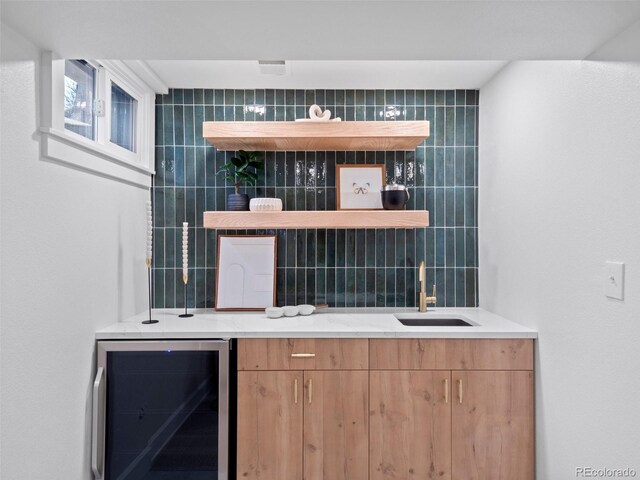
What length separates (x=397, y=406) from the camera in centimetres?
217

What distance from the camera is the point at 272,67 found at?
241cm

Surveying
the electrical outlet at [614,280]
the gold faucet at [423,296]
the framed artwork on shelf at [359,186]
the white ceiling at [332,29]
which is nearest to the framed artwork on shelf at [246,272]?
the framed artwork on shelf at [359,186]

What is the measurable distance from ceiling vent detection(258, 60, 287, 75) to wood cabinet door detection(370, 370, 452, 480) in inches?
63.6

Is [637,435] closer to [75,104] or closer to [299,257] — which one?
[299,257]

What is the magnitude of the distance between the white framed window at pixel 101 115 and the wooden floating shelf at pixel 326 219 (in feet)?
2.02

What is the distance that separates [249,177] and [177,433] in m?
1.46

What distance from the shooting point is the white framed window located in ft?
5.74

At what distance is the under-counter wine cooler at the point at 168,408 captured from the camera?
7.04 ft

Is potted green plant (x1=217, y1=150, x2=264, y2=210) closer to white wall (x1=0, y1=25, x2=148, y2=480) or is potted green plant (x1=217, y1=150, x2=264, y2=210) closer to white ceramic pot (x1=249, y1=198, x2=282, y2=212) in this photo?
white ceramic pot (x1=249, y1=198, x2=282, y2=212)

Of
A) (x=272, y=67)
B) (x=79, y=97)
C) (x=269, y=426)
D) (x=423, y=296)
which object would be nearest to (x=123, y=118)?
(x=79, y=97)

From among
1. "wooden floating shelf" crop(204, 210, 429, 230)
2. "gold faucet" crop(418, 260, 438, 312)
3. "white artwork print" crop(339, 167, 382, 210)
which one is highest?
"white artwork print" crop(339, 167, 382, 210)

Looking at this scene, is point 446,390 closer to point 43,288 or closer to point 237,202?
point 237,202

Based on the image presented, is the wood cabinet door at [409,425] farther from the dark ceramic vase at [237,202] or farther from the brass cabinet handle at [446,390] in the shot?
the dark ceramic vase at [237,202]

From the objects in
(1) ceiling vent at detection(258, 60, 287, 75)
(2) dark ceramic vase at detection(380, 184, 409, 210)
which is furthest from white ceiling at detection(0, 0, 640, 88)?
(2) dark ceramic vase at detection(380, 184, 409, 210)
